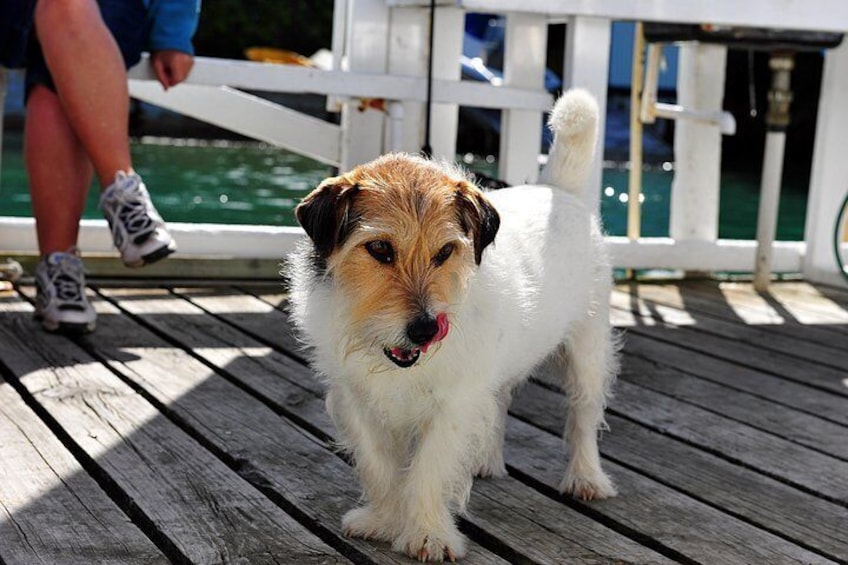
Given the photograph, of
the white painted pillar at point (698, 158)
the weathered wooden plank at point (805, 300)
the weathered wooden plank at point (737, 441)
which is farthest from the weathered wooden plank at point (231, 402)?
the white painted pillar at point (698, 158)

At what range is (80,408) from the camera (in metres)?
2.87

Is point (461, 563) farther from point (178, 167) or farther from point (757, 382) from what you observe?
point (178, 167)

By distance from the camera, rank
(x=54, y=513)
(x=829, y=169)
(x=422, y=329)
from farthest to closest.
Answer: (x=829, y=169) < (x=54, y=513) < (x=422, y=329)

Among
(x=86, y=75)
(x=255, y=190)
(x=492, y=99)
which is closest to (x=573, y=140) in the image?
(x=86, y=75)

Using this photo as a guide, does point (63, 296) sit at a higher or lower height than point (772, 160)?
lower

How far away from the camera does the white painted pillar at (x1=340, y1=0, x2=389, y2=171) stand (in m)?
4.55

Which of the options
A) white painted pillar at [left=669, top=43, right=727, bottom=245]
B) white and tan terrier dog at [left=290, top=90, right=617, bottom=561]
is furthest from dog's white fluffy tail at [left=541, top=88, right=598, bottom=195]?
white painted pillar at [left=669, top=43, right=727, bottom=245]

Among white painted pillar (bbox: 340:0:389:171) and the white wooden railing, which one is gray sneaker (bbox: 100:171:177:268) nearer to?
the white wooden railing

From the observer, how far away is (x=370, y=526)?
2.21 m

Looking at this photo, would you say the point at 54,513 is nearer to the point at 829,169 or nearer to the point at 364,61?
the point at 364,61

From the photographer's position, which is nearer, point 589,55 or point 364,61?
point 589,55

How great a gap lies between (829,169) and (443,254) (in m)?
3.45

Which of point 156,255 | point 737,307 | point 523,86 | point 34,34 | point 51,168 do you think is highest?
point 34,34

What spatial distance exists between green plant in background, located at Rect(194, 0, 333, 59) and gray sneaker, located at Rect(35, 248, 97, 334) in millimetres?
17204
